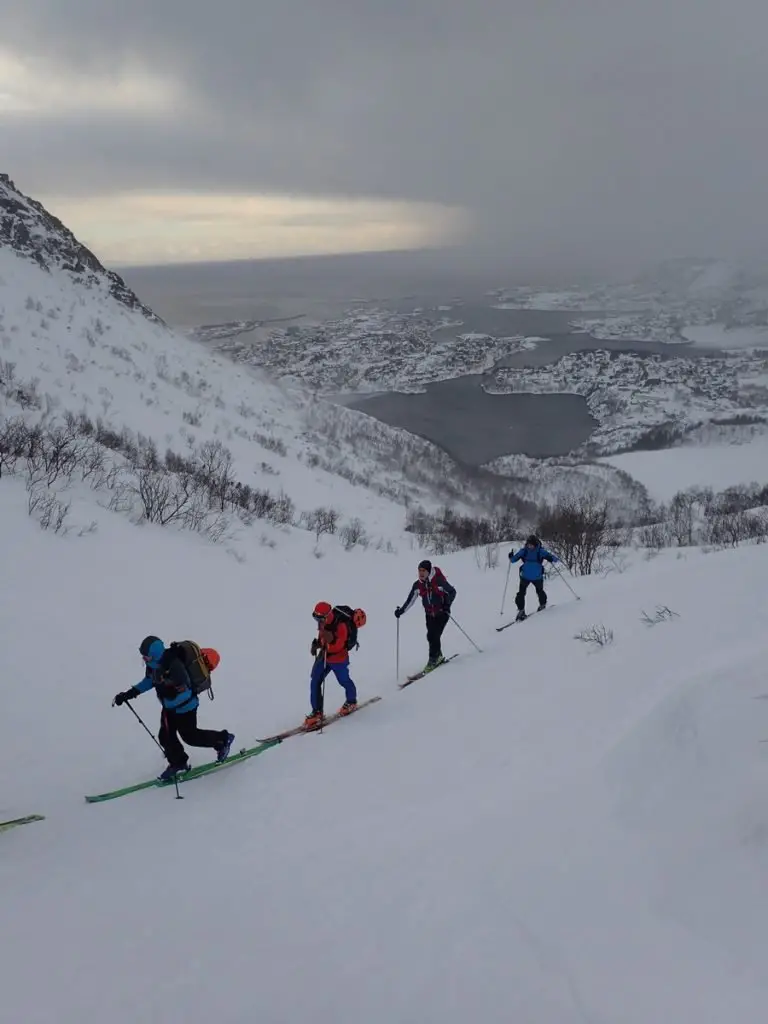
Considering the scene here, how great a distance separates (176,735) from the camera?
6.27 metres

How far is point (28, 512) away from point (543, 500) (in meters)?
69.3

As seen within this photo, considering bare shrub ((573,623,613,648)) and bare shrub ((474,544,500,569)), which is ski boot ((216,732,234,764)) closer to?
bare shrub ((573,623,613,648))

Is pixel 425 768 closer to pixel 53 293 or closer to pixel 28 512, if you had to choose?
pixel 28 512

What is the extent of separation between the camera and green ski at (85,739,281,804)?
5.93 m

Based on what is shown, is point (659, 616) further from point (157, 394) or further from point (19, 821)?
point (157, 394)

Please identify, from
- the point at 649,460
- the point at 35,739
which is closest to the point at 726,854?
the point at 35,739

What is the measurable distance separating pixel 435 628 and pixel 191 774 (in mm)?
4490

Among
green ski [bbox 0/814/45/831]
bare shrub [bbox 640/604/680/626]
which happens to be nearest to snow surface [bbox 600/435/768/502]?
bare shrub [bbox 640/604/680/626]

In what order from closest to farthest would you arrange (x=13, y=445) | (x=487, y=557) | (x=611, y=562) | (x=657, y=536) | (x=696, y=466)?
(x=13, y=445) → (x=611, y=562) → (x=487, y=557) → (x=657, y=536) → (x=696, y=466)

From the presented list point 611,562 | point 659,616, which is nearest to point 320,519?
point 611,562

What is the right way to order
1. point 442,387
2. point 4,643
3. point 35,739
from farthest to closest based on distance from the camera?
1. point 442,387
2. point 4,643
3. point 35,739

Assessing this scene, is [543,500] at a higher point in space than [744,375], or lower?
lower

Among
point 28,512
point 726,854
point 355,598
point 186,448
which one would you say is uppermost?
point 186,448

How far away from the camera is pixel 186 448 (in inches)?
1457
